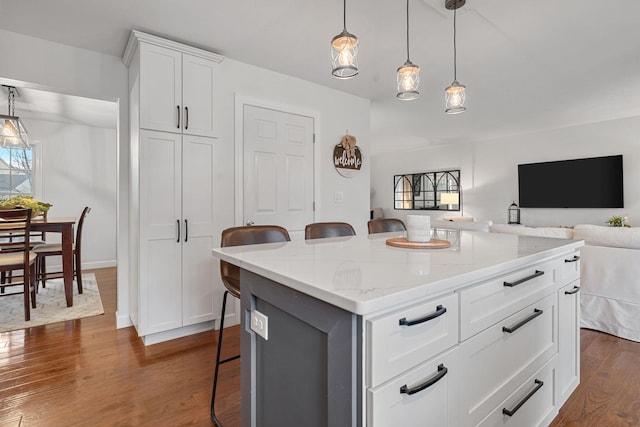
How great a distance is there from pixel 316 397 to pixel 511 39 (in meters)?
3.02

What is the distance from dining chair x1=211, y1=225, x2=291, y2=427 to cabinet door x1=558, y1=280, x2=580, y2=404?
1.48m

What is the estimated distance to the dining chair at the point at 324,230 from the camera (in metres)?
2.19

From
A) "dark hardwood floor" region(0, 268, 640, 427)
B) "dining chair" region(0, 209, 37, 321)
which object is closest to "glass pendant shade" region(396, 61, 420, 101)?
"dark hardwood floor" region(0, 268, 640, 427)

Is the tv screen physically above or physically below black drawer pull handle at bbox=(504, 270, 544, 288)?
above

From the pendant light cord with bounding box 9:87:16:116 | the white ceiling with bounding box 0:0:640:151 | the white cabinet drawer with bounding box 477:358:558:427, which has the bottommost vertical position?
the white cabinet drawer with bounding box 477:358:558:427

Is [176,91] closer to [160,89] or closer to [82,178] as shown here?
[160,89]

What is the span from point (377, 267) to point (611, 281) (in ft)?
9.18

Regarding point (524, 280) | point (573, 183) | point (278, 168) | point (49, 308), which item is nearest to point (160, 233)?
point (278, 168)

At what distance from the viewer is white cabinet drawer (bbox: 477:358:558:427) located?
116 cm

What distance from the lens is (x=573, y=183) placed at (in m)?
5.60

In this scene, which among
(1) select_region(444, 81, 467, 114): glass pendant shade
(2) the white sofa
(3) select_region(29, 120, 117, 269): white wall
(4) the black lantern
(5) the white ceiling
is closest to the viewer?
(1) select_region(444, 81, 467, 114): glass pendant shade

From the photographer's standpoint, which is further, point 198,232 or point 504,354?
point 198,232

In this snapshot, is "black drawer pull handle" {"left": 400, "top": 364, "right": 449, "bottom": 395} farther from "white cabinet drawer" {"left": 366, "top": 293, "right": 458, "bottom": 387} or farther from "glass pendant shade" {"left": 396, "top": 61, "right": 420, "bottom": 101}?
"glass pendant shade" {"left": 396, "top": 61, "right": 420, "bottom": 101}

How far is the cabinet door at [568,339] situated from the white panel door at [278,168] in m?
2.32
